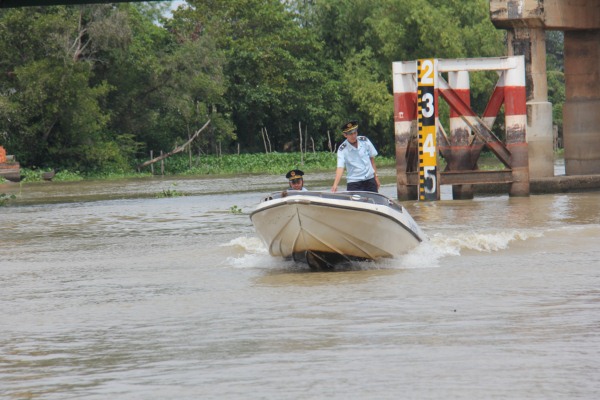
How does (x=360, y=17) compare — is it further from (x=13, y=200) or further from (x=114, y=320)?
(x=114, y=320)

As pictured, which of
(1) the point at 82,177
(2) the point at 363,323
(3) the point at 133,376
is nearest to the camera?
(3) the point at 133,376

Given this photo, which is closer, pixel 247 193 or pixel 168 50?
pixel 247 193

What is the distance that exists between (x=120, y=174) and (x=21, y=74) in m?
8.00

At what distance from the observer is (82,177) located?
5606 centimetres

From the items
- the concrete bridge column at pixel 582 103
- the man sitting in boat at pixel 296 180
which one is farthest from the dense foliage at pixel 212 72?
the man sitting in boat at pixel 296 180

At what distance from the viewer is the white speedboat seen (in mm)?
13438

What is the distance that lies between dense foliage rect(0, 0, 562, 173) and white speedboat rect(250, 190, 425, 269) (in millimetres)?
39904

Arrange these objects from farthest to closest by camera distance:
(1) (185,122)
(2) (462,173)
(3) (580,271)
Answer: (1) (185,122) < (2) (462,173) < (3) (580,271)

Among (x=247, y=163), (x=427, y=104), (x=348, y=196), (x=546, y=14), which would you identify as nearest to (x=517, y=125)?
(x=427, y=104)

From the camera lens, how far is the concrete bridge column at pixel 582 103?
106ft

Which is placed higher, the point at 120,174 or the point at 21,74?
the point at 21,74

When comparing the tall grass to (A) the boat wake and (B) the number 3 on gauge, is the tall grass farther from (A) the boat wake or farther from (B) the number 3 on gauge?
(A) the boat wake

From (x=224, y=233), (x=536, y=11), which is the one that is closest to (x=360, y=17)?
(x=536, y=11)

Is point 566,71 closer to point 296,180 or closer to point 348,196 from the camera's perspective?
point 296,180
